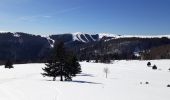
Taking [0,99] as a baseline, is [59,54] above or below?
above

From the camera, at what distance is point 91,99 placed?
1080 inches

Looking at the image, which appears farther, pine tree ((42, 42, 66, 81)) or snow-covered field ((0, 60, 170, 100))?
pine tree ((42, 42, 66, 81))

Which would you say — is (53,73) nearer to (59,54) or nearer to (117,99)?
(59,54)

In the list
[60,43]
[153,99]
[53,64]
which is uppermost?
[60,43]

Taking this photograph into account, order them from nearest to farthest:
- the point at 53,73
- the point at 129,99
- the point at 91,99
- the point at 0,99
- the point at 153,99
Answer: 1. the point at 0,99
2. the point at 91,99
3. the point at 129,99
4. the point at 153,99
5. the point at 53,73

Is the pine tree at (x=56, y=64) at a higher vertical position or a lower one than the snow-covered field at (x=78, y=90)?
higher

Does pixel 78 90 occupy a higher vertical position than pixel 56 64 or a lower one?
lower

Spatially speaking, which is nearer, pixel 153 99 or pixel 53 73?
pixel 153 99

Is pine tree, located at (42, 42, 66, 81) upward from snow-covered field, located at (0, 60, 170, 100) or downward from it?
upward

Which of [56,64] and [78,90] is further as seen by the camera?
[56,64]

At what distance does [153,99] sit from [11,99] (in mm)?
Answer: 14644

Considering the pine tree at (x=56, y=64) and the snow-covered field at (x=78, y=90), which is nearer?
the snow-covered field at (x=78, y=90)

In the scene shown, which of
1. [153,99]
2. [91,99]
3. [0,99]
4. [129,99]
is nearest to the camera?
[0,99]

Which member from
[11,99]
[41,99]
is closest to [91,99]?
[41,99]
